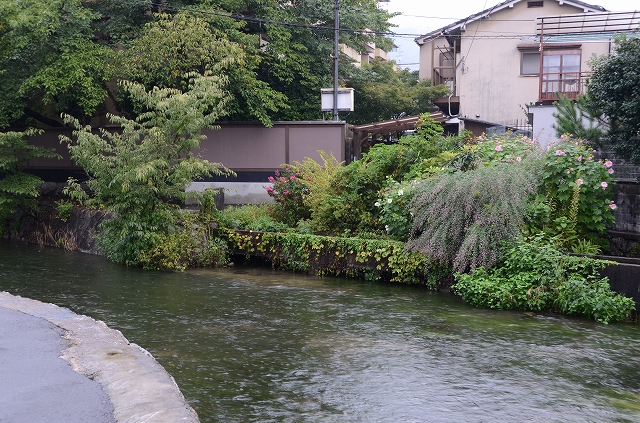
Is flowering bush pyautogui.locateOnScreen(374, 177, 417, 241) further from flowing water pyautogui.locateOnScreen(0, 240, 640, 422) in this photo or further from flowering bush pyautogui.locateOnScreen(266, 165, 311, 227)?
flowering bush pyautogui.locateOnScreen(266, 165, 311, 227)

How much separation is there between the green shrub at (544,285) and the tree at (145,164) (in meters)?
6.53

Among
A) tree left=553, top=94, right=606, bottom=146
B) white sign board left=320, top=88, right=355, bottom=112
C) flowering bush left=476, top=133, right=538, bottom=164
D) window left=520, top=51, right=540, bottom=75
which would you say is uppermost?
window left=520, top=51, right=540, bottom=75

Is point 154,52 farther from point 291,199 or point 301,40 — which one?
point 301,40

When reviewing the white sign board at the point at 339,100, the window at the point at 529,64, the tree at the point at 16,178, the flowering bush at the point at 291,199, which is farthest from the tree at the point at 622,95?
the window at the point at 529,64

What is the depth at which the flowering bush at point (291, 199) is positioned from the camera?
1541 cm

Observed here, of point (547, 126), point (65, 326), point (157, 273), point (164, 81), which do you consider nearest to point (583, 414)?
point (65, 326)

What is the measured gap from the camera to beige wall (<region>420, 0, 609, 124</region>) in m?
31.3

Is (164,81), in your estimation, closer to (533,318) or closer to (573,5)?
(533,318)

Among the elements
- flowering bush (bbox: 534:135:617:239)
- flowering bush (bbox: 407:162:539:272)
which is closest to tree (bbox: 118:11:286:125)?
flowering bush (bbox: 407:162:539:272)

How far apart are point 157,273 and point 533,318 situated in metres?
7.52

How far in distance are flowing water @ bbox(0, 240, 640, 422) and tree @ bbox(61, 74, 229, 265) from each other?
1435mm

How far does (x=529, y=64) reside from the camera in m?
31.6

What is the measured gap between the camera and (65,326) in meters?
6.91

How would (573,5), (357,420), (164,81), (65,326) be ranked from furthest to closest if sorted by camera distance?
1. (573,5)
2. (164,81)
3. (65,326)
4. (357,420)
